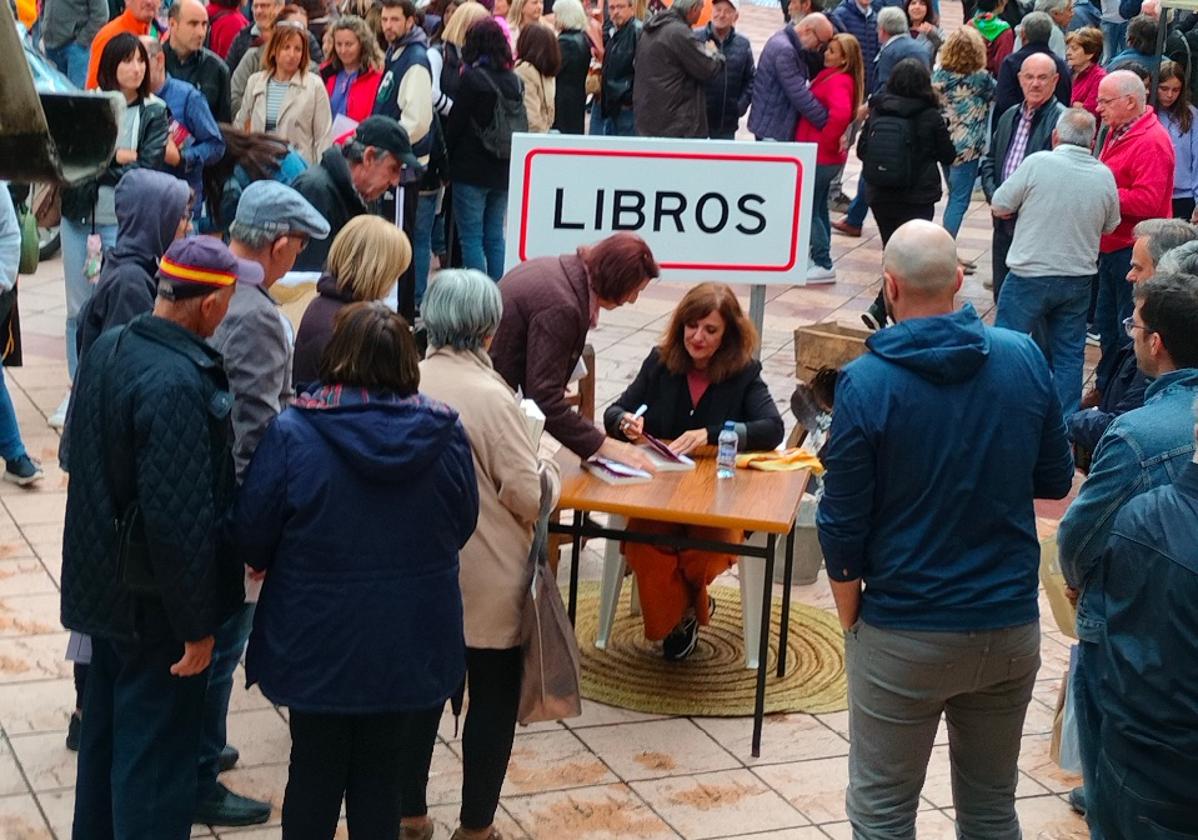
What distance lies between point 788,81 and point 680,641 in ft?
22.6

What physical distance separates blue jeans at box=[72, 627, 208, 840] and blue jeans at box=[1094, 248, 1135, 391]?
21.8ft

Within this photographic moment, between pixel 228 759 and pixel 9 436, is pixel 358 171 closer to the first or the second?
pixel 9 436

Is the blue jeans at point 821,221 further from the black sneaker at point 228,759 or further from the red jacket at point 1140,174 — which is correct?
the black sneaker at point 228,759

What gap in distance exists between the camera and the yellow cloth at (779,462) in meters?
6.07

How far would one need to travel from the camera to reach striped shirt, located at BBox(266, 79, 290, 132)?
32.1 ft

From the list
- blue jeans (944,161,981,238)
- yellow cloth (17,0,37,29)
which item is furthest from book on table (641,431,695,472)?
blue jeans (944,161,981,238)

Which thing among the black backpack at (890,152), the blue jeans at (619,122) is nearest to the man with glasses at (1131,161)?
the black backpack at (890,152)

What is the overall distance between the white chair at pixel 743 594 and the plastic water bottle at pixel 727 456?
0.38 m

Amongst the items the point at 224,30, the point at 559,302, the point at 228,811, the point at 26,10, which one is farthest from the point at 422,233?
the point at 228,811

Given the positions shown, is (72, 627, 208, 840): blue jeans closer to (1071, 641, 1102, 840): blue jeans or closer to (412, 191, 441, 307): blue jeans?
(1071, 641, 1102, 840): blue jeans

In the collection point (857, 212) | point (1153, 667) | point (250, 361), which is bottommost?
point (857, 212)

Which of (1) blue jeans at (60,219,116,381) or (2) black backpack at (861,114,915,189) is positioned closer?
(1) blue jeans at (60,219,116,381)

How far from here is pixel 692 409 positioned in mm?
6266

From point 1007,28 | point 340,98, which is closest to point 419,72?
point 340,98
